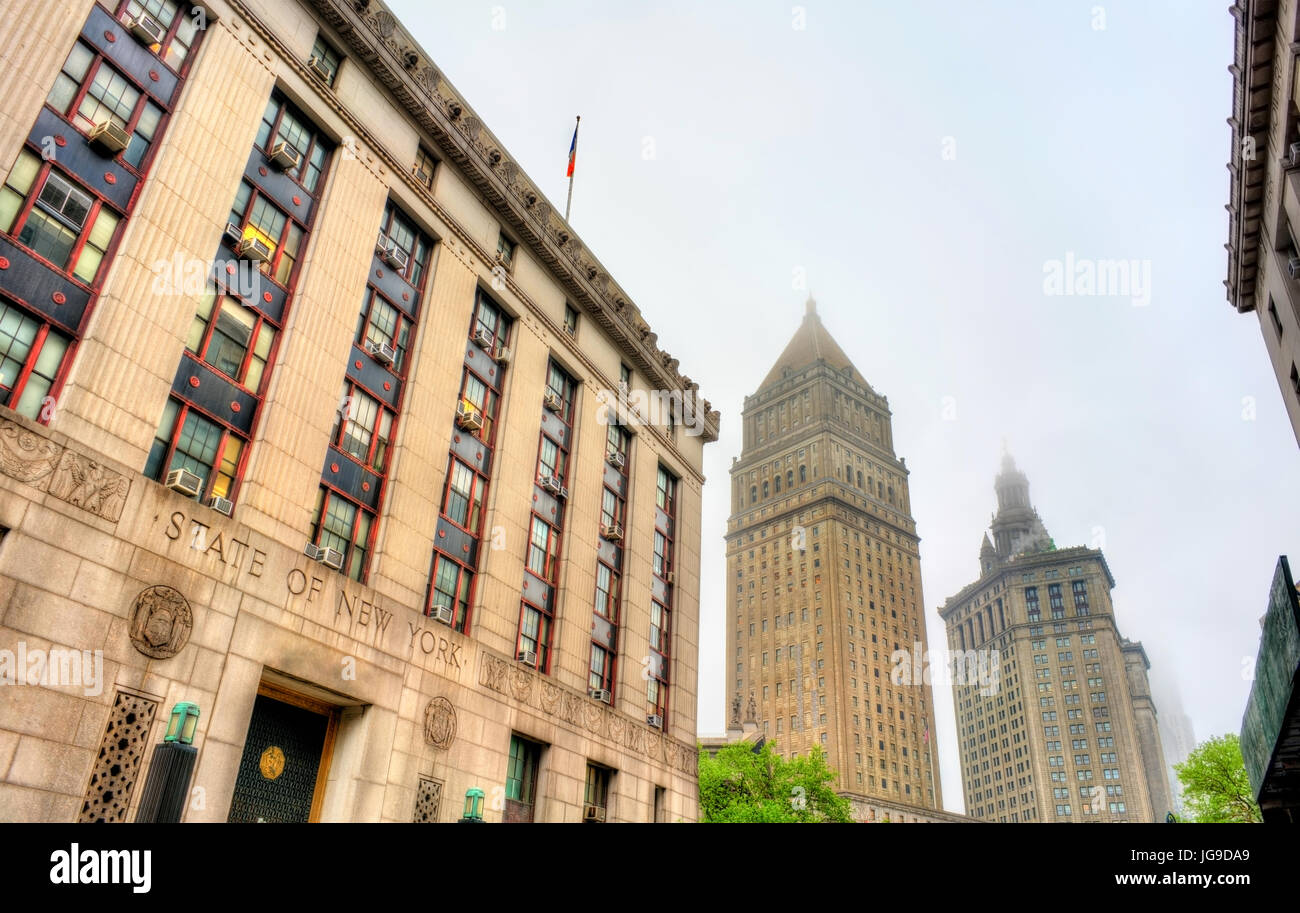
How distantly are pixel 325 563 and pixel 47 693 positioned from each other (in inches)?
333

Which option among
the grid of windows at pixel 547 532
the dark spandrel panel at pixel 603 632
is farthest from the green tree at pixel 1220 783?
the grid of windows at pixel 547 532

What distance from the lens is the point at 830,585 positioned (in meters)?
123

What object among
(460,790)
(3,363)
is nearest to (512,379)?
(460,790)

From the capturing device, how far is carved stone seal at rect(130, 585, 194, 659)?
68.9 feet

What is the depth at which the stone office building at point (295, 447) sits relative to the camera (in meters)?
20.5

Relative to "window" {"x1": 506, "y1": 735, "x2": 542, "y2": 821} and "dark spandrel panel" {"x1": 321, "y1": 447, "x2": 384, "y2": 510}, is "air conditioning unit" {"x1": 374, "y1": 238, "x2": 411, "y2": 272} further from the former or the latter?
"window" {"x1": 506, "y1": 735, "x2": 542, "y2": 821}

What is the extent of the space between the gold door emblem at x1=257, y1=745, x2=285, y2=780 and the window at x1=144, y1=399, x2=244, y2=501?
7495 mm

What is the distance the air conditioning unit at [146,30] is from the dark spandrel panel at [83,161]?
383cm

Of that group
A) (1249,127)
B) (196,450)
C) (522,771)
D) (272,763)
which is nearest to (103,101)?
(196,450)

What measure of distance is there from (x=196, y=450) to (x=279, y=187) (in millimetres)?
9638

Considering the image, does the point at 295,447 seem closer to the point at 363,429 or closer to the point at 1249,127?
the point at 363,429

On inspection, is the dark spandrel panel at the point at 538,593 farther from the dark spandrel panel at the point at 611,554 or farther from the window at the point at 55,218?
the window at the point at 55,218

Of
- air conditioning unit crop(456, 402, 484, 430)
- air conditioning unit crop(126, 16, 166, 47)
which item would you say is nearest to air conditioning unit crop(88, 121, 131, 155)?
air conditioning unit crop(126, 16, 166, 47)

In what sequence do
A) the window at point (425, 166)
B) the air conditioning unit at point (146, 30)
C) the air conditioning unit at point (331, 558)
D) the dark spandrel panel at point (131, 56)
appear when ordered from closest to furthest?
the dark spandrel panel at point (131, 56)
the air conditioning unit at point (146, 30)
the air conditioning unit at point (331, 558)
the window at point (425, 166)
